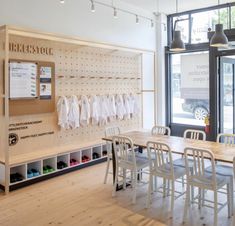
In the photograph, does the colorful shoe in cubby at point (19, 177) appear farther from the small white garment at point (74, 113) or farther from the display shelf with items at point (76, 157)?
the small white garment at point (74, 113)

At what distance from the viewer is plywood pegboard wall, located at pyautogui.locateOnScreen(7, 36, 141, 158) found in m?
4.86

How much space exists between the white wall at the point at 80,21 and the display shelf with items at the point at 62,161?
7.50 feet

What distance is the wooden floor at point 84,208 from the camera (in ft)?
11.1

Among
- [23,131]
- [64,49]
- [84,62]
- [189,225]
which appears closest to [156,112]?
[84,62]

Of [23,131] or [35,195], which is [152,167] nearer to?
[35,195]

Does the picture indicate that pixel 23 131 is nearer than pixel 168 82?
Yes

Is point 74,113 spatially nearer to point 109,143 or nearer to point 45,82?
point 45,82

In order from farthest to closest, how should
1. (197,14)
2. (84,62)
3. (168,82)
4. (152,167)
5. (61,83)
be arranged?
(168,82) < (197,14) < (84,62) < (61,83) < (152,167)

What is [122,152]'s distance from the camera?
4.04 metres

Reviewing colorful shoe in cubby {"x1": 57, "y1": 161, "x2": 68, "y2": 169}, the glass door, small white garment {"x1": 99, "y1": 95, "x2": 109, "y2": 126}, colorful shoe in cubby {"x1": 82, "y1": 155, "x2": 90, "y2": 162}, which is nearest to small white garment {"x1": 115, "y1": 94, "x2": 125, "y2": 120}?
small white garment {"x1": 99, "y1": 95, "x2": 109, "y2": 126}

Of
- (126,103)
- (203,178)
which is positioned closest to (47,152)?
(126,103)

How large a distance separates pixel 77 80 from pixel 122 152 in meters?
2.15

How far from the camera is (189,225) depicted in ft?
10.7

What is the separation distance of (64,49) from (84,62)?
0.53 metres
